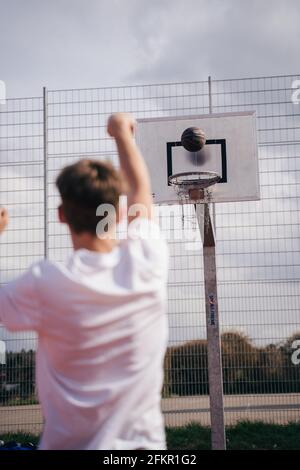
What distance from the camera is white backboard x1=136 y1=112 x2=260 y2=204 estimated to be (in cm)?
677

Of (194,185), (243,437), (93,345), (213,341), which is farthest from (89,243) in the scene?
(243,437)

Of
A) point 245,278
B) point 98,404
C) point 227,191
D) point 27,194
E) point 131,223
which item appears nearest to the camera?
point 98,404

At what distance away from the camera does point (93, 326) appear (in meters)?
1.41

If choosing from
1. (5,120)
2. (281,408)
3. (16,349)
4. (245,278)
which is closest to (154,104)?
(5,120)

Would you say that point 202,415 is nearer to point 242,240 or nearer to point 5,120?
point 242,240

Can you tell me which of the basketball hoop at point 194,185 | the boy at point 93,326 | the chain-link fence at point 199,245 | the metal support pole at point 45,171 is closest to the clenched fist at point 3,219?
the boy at point 93,326

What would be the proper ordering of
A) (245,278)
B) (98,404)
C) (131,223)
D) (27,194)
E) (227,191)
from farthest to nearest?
(27,194) → (245,278) → (227,191) → (131,223) → (98,404)

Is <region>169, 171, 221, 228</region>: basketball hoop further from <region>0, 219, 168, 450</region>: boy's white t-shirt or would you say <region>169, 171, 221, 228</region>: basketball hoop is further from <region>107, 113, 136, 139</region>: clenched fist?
<region>0, 219, 168, 450</region>: boy's white t-shirt

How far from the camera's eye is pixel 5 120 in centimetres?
864

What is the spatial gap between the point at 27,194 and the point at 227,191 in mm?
3028

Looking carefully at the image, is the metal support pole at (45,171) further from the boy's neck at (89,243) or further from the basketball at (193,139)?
the boy's neck at (89,243)

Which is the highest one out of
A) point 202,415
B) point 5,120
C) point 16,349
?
point 5,120

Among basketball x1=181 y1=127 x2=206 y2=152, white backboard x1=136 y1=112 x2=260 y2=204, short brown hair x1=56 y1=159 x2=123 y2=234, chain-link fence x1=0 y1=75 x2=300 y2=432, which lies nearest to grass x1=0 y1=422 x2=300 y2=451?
chain-link fence x1=0 y1=75 x2=300 y2=432

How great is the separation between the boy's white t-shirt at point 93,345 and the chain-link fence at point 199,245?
630 centimetres
